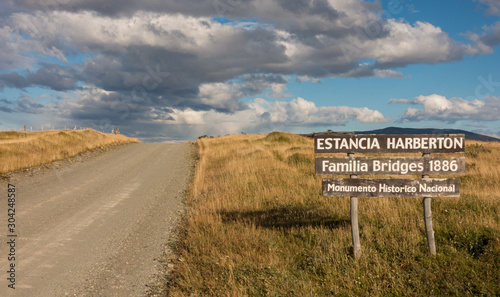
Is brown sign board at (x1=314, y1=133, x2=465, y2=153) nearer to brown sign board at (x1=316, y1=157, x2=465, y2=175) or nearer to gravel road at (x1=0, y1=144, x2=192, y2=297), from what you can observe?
brown sign board at (x1=316, y1=157, x2=465, y2=175)

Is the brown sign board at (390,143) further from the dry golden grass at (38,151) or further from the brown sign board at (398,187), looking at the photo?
the dry golden grass at (38,151)

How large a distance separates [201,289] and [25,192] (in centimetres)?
1026

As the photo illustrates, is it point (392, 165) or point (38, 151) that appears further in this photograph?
point (38, 151)

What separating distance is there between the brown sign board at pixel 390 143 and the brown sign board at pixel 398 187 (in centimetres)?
59

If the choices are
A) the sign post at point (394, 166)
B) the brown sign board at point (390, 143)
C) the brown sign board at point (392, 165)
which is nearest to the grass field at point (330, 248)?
the sign post at point (394, 166)

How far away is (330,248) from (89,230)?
235 inches

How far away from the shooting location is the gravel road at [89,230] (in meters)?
5.53

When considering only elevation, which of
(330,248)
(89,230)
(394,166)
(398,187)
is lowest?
(89,230)

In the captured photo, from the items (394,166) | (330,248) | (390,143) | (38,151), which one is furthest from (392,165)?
(38,151)

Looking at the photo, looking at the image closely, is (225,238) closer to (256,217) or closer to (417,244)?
(256,217)

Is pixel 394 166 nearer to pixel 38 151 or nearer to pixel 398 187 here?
pixel 398 187

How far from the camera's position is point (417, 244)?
244 inches

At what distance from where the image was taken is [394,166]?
6.33 meters

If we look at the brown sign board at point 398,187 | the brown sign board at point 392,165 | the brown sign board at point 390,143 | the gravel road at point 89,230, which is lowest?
the gravel road at point 89,230
